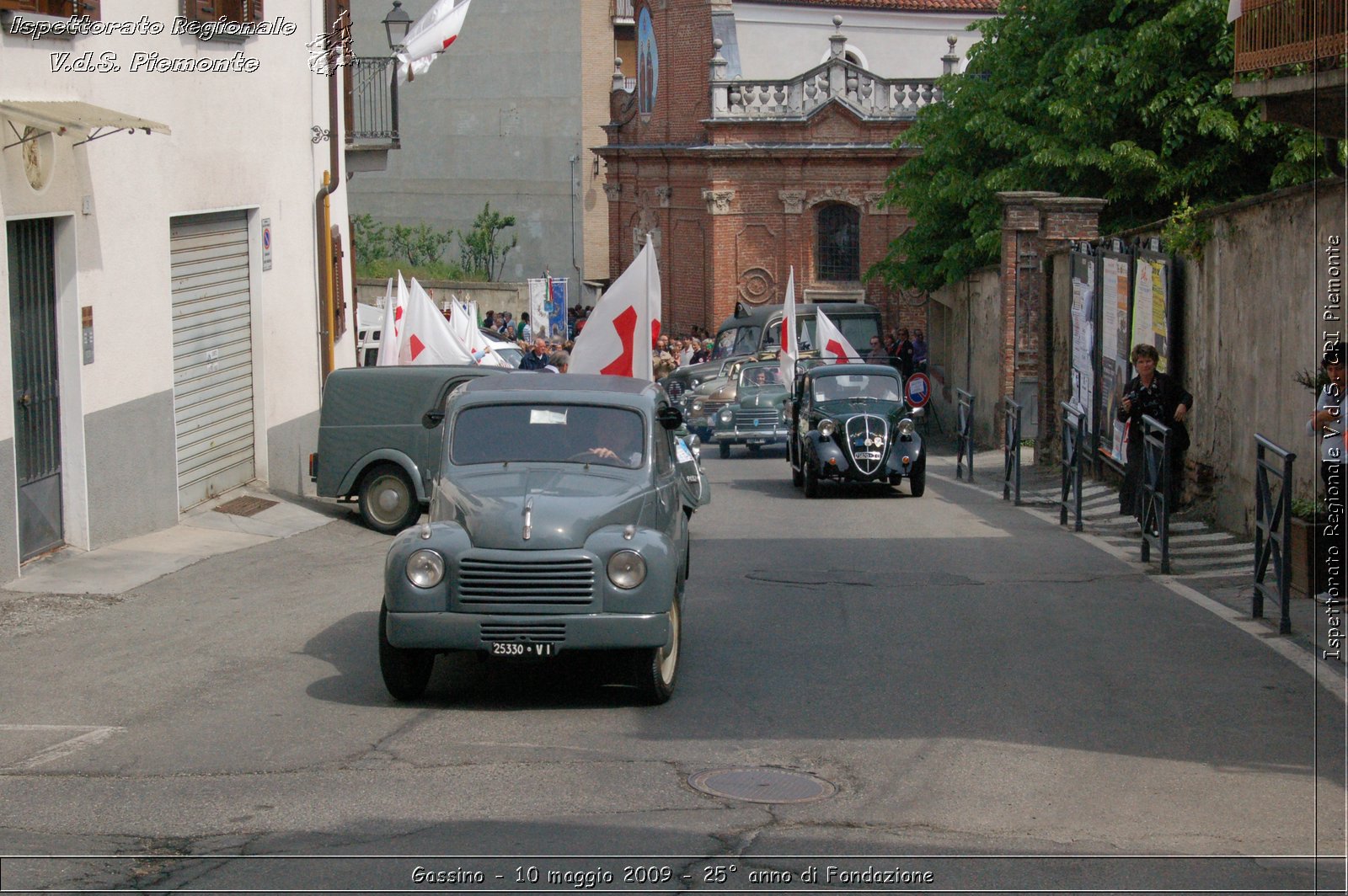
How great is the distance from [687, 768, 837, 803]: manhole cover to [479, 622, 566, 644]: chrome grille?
1418 millimetres

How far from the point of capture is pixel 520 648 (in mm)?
8391

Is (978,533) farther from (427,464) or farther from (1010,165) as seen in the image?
(1010,165)

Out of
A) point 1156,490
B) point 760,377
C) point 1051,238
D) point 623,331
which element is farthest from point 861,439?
point 760,377

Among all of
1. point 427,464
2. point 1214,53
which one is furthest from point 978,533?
point 1214,53

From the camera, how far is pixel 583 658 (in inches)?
390

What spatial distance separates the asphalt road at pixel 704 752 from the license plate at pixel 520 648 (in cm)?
39

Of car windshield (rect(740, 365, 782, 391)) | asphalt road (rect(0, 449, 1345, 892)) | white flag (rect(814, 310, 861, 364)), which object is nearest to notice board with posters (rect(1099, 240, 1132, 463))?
white flag (rect(814, 310, 861, 364))

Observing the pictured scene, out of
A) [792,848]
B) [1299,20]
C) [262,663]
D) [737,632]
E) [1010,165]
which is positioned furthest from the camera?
[1010,165]

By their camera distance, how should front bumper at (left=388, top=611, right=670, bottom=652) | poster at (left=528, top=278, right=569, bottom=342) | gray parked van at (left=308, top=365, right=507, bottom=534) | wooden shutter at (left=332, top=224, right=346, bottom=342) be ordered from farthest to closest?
poster at (left=528, top=278, right=569, bottom=342)
wooden shutter at (left=332, top=224, right=346, bottom=342)
gray parked van at (left=308, top=365, right=507, bottom=534)
front bumper at (left=388, top=611, right=670, bottom=652)

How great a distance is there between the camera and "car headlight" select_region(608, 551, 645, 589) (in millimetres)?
8445

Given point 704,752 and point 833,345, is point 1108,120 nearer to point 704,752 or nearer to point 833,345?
point 833,345

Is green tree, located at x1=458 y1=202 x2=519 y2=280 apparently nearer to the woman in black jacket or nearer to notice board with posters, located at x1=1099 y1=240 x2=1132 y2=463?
notice board with posters, located at x1=1099 y1=240 x2=1132 y2=463

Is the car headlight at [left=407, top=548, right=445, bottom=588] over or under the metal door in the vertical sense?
under

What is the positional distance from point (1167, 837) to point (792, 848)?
1.58 m
